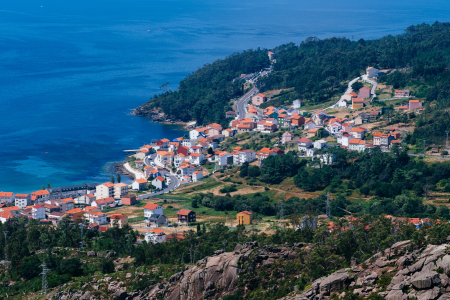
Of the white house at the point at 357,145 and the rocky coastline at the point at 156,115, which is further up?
the rocky coastline at the point at 156,115

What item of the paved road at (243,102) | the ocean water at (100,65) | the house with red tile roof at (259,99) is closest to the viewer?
the ocean water at (100,65)

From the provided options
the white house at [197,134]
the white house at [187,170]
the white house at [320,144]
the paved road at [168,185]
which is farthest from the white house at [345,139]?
the white house at [197,134]

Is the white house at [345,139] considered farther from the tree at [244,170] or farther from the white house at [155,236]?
the white house at [155,236]

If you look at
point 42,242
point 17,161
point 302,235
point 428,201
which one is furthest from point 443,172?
point 17,161

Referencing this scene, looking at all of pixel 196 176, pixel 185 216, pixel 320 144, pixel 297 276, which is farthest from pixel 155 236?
pixel 320 144

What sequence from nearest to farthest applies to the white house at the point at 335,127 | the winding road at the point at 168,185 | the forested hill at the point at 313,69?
the winding road at the point at 168,185
the white house at the point at 335,127
the forested hill at the point at 313,69

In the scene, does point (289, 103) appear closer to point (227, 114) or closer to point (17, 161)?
point (227, 114)
